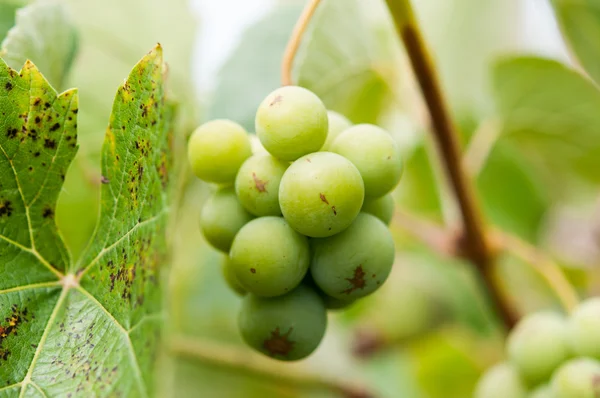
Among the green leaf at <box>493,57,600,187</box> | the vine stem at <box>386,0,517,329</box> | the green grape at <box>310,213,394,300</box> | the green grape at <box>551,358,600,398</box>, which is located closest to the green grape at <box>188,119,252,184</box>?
the green grape at <box>310,213,394,300</box>

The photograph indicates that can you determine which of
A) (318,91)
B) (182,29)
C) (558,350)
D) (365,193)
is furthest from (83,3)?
(558,350)

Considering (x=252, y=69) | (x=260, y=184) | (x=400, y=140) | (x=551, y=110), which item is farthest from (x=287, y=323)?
(x=400, y=140)

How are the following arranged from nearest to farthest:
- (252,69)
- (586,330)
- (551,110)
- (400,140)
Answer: (586,330) < (252,69) < (551,110) < (400,140)

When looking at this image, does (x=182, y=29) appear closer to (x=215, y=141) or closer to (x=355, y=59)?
(x=355, y=59)

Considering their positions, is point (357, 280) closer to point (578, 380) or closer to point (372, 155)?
point (372, 155)

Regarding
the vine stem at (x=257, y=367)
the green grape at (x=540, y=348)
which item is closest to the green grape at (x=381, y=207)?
the green grape at (x=540, y=348)

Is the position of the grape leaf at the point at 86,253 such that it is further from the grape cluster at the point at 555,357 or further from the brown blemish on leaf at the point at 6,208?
the grape cluster at the point at 555,357

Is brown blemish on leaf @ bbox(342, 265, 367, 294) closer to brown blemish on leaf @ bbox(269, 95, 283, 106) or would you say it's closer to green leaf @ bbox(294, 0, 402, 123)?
brown blemish on leaf @ bbox(269, 95, 283, 106)
